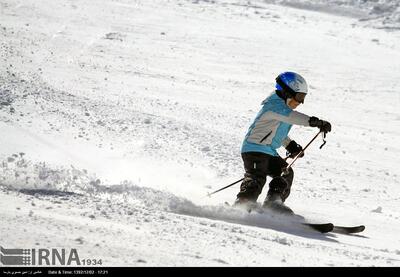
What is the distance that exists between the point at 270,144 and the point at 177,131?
153 inches

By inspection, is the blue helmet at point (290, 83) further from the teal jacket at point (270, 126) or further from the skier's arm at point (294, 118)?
the skier's arm at point (294, 118)

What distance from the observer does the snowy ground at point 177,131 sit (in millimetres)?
4688

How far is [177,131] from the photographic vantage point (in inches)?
399

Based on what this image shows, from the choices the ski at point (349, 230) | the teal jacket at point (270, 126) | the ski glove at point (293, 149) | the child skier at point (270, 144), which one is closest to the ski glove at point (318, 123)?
the teal jacket at point (270, 126)

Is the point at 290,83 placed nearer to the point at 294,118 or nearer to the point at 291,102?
the point at 291,102

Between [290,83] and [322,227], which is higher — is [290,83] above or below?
above

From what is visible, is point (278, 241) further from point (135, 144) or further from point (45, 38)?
point (45, 38)

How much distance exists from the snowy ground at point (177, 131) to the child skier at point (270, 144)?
1.20 feet

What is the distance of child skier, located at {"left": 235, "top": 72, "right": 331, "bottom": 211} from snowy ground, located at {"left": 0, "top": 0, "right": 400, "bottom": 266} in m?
0.37

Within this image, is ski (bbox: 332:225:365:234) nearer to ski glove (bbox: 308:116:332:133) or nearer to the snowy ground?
the snowy ground

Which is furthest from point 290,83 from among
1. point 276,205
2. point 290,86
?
point 276,205

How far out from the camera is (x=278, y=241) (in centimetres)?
505

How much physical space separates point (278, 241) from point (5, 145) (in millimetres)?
4098
